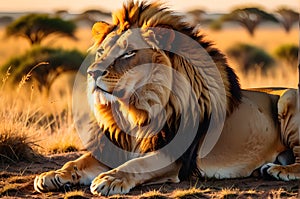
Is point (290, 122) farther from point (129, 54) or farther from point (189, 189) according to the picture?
point (129, 54)

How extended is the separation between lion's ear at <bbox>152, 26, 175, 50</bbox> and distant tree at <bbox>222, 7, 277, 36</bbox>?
2349 centimetres

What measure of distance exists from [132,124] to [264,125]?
46.6 inches

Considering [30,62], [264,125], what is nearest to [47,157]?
[264,125]

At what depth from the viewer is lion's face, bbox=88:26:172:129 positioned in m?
5.89

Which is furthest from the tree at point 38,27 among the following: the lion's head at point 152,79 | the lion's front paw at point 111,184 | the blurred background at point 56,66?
the lion's front paw at point 111,184

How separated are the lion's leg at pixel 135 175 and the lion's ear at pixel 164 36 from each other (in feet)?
2.77

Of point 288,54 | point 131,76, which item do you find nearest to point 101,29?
point 131,76

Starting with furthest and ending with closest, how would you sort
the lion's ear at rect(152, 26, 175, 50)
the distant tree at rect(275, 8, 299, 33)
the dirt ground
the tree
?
the distant tree at rect(275, 8, 299, 33)
the tree
the lion's ear at rect(152, 26, 175, 50)
the dirt ground

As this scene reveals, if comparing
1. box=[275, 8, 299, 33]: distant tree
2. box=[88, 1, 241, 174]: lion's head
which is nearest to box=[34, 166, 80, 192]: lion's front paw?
box=[88, 1, 241, 174]: lion's head

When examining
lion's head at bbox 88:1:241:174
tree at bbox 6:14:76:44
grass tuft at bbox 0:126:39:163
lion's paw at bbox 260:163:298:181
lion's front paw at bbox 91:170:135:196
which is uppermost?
lion's head at bbox 88:1:241:174

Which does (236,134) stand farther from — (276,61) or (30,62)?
(276,61)

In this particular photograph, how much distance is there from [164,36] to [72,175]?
1301mm

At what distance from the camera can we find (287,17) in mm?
35688

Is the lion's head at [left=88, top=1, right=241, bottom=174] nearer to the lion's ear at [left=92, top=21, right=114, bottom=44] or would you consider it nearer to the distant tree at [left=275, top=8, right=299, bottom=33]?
the lion's ear at [left=92, top=21, right=114, bottom=44]
